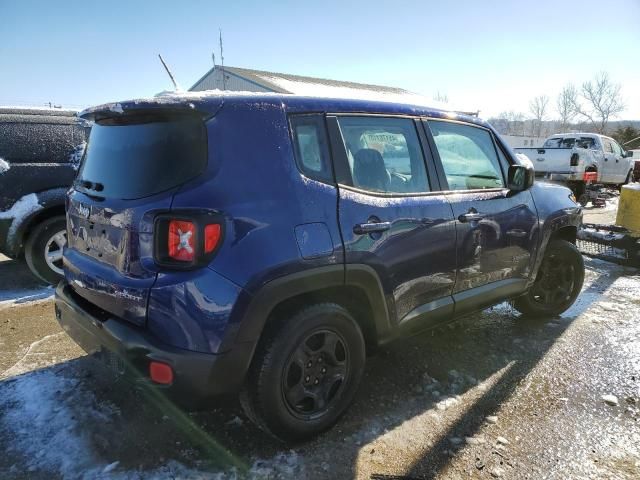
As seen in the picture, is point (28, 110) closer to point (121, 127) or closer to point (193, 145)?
point (121, 127)

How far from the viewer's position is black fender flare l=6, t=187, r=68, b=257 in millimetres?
4801

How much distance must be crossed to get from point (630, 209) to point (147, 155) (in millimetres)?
6469

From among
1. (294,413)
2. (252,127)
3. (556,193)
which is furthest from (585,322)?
(252,127)

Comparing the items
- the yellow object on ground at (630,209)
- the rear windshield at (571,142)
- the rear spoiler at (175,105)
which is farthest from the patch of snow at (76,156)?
the rear windshield at (571,142)

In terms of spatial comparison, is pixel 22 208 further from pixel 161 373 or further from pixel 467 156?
pixel 467 156

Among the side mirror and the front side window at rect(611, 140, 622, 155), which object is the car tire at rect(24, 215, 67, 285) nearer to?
the side mirror

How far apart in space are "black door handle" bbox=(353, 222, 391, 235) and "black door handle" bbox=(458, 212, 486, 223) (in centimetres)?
71

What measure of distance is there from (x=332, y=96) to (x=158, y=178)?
3.62ft

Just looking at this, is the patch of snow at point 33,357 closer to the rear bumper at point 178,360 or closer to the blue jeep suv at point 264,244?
the blue jeep suv at point 264,244

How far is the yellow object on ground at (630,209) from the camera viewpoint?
20.1 feet

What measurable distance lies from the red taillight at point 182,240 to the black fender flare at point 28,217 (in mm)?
3662

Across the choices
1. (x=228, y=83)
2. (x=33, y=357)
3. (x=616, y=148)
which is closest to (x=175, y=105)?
(x=33, y=357)

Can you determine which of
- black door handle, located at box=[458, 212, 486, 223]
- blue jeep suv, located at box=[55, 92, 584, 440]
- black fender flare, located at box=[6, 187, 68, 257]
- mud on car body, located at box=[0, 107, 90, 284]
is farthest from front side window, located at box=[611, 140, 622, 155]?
black fender flare, located at box=[6, 187, 68, 257]

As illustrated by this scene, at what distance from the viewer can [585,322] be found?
4.41 m
